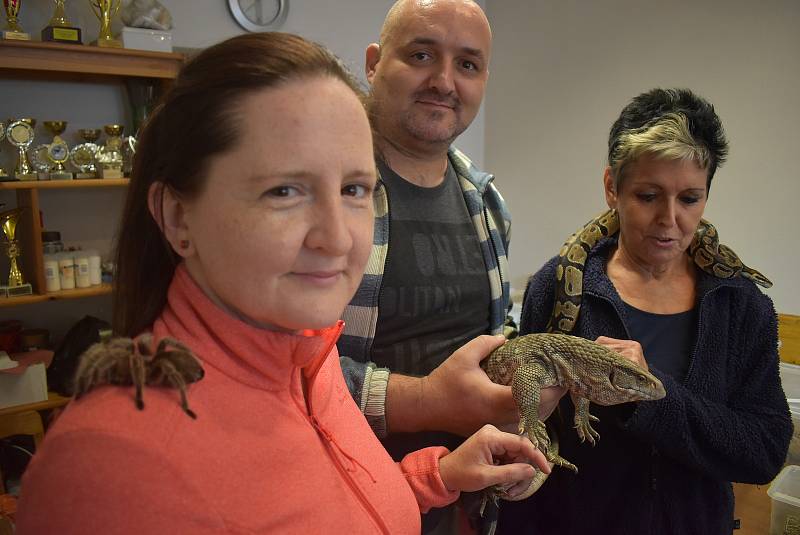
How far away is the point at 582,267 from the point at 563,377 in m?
0.57

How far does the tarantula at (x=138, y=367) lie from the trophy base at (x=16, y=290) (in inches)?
120

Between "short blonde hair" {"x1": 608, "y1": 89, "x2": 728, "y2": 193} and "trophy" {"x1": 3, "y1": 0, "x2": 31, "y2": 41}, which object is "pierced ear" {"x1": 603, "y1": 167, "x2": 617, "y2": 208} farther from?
"trophy" {"x1": 3, "y1": 0, "x2": 31, "y2": 41}

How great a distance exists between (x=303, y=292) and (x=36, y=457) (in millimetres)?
358

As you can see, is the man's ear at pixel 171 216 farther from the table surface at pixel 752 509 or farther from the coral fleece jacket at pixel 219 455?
the table surface at pixel 752 509

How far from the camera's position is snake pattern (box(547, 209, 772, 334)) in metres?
1.73

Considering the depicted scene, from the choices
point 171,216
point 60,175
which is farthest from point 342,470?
point 60,175

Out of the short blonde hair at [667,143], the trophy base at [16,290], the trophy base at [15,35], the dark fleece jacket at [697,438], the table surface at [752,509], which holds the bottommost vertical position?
the table surface at [752,509]

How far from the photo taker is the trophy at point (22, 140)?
3240mm

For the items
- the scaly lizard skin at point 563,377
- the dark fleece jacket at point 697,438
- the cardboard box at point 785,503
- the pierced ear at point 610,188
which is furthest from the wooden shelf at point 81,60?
the cardboard box at point 785,503

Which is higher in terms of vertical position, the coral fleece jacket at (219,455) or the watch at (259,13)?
the watch at (259,13)

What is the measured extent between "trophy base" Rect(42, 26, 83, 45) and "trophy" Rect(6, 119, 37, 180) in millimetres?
466

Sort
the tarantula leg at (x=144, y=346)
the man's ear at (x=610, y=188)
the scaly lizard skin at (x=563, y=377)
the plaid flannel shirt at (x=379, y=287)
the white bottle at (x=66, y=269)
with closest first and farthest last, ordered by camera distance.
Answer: the tarantula leg at (x=144, y=346) < the scaly lizard skin at (x=563, y=377) < the plaid flannel shirt at (x=379, y=287) < the man's ear at (x=610, y=188) < the white bottle at (x=66, y=269)

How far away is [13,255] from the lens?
10.9 ft

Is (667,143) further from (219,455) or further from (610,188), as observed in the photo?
(219,455)
